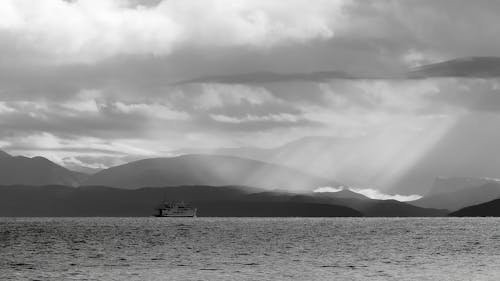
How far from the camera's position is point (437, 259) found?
135m

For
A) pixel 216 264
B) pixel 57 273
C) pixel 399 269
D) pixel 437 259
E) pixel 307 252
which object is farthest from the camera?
pixel 307 252

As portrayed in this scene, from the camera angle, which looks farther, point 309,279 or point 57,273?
point 57,273

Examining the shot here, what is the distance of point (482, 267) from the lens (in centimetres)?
11656

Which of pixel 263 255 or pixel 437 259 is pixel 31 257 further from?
pixel 437 259

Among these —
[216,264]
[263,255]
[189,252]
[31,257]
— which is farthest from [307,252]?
[31,257]

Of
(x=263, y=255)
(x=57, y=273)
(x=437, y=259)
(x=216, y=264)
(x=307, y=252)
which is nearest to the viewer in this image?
(x=57, y=273)

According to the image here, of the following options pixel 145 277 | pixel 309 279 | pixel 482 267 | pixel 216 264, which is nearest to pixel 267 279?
pixel 309 279

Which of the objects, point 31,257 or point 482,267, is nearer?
point 482,267

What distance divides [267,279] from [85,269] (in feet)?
99.4

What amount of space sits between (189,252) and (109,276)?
167ft

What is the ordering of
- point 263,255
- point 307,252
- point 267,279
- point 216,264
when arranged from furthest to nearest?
point 307,252
point 263,255
point 216,264
point 267,279

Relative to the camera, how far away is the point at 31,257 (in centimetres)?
13800

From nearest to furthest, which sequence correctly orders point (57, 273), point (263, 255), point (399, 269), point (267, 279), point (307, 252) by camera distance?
1. point (267, 279)
2. point (57, 273)
3. point (399, 269)
4. point (263, 255)
5. point (307, 252)

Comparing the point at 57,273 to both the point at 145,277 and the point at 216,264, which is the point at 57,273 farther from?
the point at 216,264
